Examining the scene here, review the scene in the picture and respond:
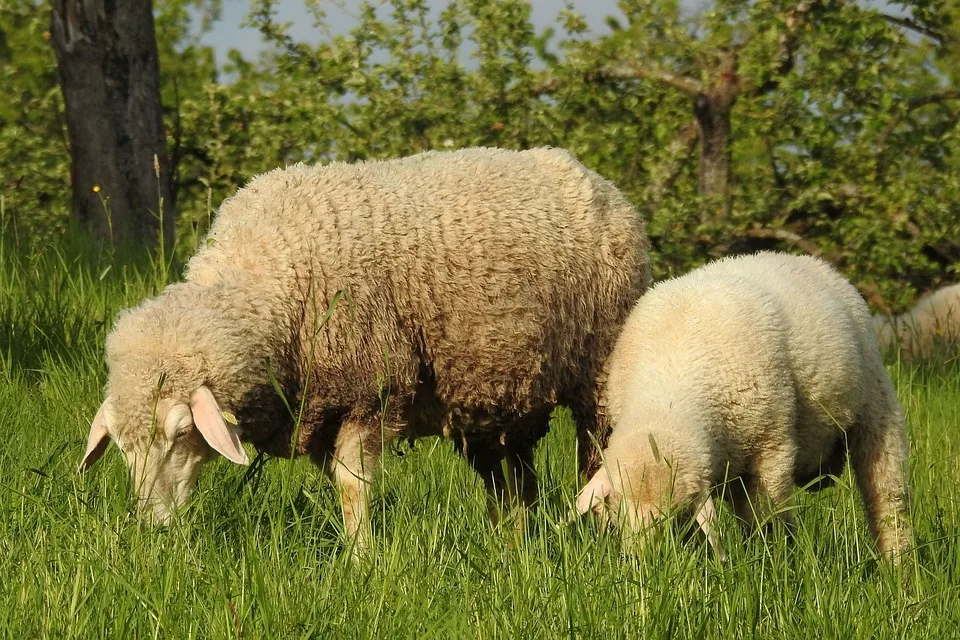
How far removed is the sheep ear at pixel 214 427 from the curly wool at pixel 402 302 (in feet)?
0.26

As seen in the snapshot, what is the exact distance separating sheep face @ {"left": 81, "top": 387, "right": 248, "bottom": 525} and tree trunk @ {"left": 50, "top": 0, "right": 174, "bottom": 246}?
3.73 m

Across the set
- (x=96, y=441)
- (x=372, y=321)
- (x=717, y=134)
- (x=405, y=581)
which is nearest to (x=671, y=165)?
(x=717, y=134)

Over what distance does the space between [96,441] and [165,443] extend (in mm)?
297

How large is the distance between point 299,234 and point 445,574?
1.19m

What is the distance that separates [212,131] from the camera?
441 inches

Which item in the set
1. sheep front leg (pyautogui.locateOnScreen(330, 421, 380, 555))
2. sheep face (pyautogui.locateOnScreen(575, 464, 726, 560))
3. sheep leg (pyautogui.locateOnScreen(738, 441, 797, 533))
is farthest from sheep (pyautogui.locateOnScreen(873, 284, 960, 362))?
sheep front leg (pyautogui.locateOnScreen(330, 421, 380, 555))

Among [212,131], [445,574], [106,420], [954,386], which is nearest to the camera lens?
[445,574]

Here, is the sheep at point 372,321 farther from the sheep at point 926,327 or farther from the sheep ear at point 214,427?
the sheep at point 926,327

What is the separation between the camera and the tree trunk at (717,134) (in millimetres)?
9781

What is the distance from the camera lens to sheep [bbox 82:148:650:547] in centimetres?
351

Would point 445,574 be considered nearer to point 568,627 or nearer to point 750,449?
point 568,627

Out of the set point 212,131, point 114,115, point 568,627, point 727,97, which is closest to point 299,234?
point 568,627

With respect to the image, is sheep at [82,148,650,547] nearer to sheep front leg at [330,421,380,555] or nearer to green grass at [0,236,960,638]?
sheep front leg at [330,421,380,555]

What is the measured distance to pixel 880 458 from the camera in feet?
14.1
